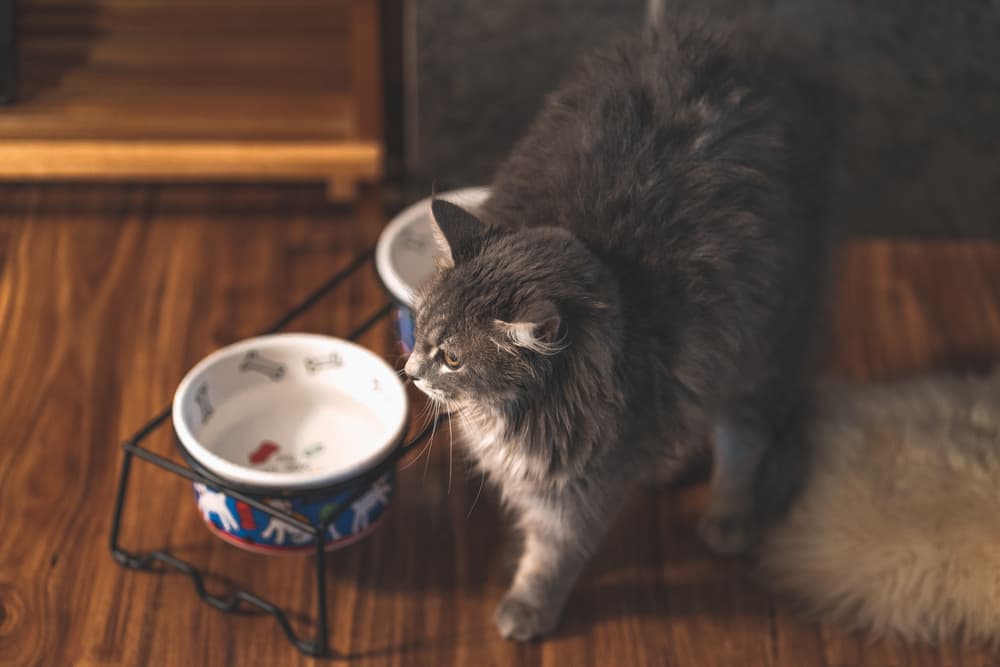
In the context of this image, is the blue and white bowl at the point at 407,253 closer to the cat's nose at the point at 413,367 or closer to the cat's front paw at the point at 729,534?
the cat's nose at the point at 413,367

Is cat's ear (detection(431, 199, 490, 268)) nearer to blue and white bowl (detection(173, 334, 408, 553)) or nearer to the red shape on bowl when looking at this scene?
blue and white bowl (detection(173, 334, 408, 553))

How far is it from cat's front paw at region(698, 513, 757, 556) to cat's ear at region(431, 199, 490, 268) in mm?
629

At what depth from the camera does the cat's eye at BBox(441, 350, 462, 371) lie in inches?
46.1

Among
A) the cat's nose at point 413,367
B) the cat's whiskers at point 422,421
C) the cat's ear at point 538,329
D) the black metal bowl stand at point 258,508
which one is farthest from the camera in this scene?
the cat's whiskers at point 422,421

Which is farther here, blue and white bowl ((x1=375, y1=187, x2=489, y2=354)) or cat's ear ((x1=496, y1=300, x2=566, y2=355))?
blue and white bowl ((x1=375, y1=187, x2=489, y2=354))

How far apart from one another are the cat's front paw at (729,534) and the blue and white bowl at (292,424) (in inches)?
18.7

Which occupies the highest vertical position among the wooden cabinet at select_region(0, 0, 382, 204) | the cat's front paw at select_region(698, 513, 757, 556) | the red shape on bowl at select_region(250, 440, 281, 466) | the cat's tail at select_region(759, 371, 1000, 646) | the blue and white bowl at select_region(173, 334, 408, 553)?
the wooden cabinet at select_region(0, 0, 382, 204)

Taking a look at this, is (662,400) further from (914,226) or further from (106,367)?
(914,226)

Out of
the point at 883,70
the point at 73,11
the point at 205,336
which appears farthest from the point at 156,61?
the point at 883,70

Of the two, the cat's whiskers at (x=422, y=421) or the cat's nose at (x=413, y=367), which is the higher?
the cat's nose at (x=413, y=367)

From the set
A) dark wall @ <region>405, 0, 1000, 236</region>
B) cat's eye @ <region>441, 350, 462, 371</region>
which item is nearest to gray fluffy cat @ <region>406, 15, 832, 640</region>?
cat's eye @ <region>441, 350, 462, 371</region>

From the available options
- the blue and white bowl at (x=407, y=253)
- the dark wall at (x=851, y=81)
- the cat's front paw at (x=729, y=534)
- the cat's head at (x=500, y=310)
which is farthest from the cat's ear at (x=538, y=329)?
the dark wall at (x=851, y=81)

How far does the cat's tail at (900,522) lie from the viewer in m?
1.48

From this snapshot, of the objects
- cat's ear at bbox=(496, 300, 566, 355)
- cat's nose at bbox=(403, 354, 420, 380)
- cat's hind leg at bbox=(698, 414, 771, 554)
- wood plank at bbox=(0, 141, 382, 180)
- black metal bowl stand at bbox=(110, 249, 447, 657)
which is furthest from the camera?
wood plank at bbox=(0, 141, 382, 180)
